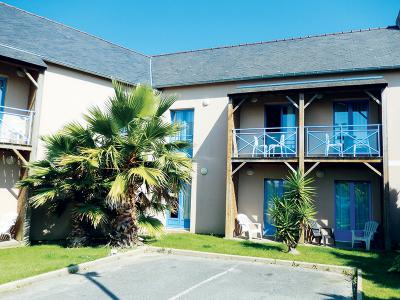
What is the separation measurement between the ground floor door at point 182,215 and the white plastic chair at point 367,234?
6.91m

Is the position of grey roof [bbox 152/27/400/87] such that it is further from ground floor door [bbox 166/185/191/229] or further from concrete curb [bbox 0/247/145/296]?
concrete curb [bbox 0/247/145/296]

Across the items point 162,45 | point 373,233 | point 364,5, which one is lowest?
point 373,233

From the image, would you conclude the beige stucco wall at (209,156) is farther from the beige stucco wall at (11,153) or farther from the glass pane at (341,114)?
the beige stucco wall at (11,153)

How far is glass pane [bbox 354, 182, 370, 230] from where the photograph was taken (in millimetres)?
13461

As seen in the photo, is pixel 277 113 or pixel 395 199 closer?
pixel 395 199

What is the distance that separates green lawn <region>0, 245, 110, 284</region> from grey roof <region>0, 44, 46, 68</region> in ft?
20.0

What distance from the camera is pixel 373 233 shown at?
1241 centimetres

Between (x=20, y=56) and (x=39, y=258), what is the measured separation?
6.81 metres

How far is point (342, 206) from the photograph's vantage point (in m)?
13.8

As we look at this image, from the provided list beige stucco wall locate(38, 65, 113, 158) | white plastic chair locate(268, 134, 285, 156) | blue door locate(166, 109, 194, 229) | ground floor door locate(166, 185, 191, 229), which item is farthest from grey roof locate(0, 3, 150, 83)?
white plastic chair locate(268, 134, 285, 156)

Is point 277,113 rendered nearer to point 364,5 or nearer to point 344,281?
point 364,5

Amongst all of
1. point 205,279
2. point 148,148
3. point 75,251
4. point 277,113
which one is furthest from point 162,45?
point 205,279

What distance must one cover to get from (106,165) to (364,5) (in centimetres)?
1024

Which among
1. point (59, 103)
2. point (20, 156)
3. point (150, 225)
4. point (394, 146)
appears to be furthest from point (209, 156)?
point (20, 156)
